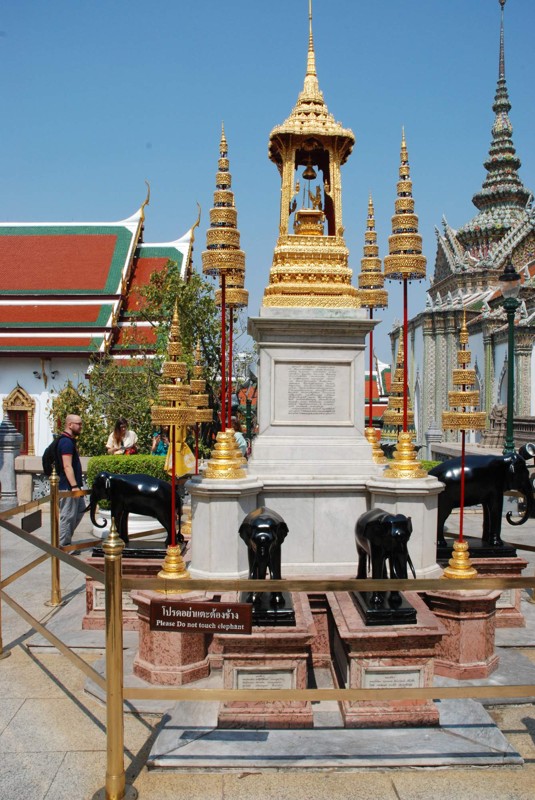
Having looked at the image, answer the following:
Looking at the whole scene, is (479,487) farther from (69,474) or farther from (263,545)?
(69,474)

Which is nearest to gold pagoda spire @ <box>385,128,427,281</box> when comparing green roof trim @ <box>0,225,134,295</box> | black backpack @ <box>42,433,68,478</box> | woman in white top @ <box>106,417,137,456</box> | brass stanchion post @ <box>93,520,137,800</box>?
brass stanchion post @ <box>93,520,137,800</box>

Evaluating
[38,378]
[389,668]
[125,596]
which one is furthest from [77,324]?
[389,668]

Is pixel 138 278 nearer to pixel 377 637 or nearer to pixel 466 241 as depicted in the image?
pixel 466 241

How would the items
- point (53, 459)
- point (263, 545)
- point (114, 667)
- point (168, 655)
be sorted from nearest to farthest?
point (114, 667)
point (263, 545)
point (168, 655)
point (53, 459)

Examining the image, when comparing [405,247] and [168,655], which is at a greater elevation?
[405,247]

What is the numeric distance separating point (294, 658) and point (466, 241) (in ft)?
125

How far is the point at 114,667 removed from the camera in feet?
13.0

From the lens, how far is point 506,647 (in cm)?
665

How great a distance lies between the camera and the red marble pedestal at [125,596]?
6.91 metres

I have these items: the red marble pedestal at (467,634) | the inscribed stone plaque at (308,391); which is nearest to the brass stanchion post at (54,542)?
the inscribed stone plaque at (308,391)

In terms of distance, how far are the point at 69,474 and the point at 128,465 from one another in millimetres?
3105

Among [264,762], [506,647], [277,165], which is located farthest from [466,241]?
[264,762]

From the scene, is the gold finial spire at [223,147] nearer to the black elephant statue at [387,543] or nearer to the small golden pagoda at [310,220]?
the small golden pagoda at [310,220]

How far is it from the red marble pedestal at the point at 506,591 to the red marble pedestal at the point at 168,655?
3056 millimetres
